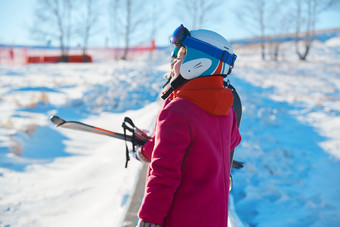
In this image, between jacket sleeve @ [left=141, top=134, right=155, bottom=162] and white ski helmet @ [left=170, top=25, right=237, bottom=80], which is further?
jacket sleeve @ [left=141, top=134, right=155, bottom=162]

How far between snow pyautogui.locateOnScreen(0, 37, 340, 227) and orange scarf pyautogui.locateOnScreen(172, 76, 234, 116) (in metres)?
1.42

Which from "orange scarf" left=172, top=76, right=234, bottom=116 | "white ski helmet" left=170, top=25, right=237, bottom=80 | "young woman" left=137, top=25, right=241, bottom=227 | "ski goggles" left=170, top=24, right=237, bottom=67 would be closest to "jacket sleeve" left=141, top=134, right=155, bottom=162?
"young woman" left=137, top=25, right=241, bottom=227

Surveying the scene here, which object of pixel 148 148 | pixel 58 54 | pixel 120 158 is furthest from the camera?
Answer: pixel 58 54

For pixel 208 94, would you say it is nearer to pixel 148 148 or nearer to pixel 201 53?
pixel 201 53

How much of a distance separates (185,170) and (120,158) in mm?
2577

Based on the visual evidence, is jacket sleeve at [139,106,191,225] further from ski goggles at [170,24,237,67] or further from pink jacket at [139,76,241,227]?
ski goggles at [170,24,237,67]

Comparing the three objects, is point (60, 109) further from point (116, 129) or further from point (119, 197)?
point (119, 197)

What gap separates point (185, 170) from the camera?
1385 mm

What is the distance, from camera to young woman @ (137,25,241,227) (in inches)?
51.0

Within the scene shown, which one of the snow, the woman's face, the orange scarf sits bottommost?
the snow

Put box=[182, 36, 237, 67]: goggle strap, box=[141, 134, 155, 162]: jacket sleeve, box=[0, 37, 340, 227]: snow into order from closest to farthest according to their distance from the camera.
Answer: box=[182, 36, 237, 67]: goggle strap, box=[141, 134, 155, 162]: jacket sleeve, box=[0, 37, 340, 227]: snow

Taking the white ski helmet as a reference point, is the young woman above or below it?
below

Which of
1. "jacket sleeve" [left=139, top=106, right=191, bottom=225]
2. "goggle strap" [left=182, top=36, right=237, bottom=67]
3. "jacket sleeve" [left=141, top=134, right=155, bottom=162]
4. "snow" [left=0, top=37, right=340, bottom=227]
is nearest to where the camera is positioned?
"jacket sleeve" [left=139, top=106, right=191, bottom=225]

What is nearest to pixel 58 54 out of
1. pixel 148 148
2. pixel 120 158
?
pixel 120 158
